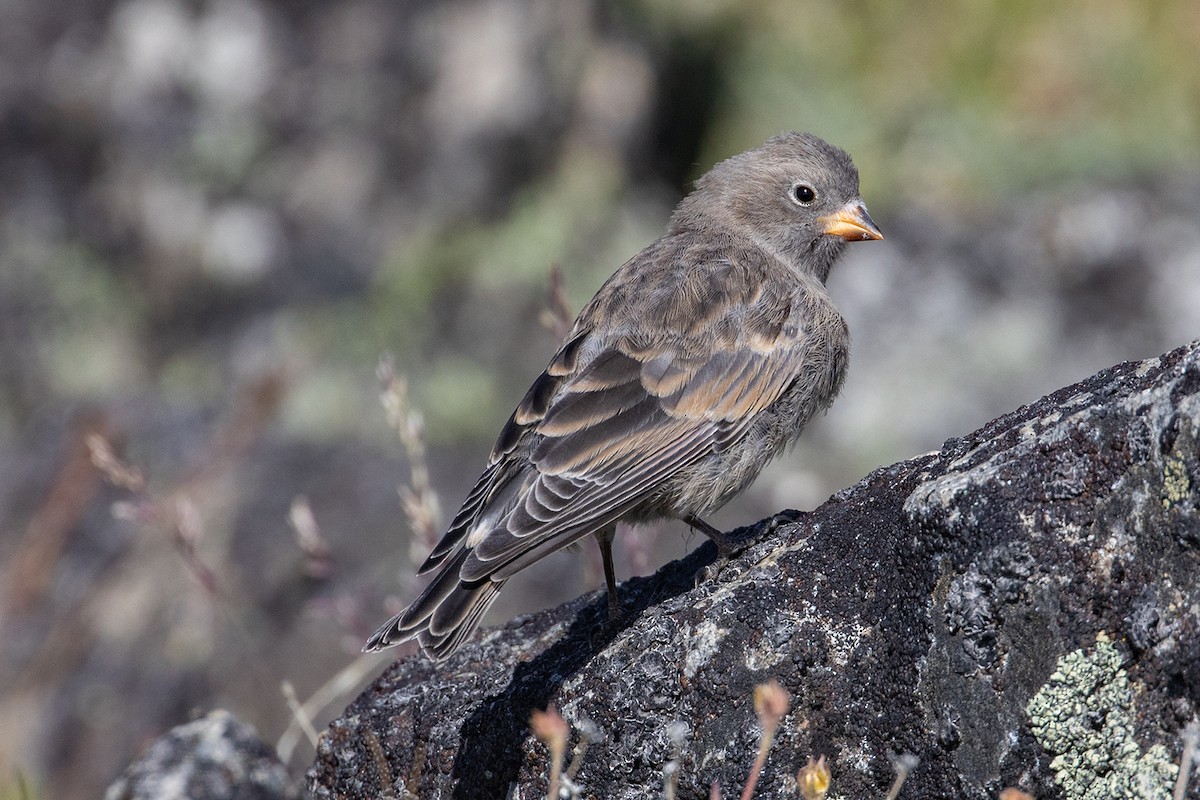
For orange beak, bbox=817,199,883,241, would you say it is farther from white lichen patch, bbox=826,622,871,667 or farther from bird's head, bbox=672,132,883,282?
white lichen patch, bbox=826,622,871,667

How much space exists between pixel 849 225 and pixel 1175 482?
9.44ft

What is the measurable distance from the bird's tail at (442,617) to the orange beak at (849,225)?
8.40 ft

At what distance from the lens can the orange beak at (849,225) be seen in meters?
5.78

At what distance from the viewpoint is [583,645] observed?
4.13 metres

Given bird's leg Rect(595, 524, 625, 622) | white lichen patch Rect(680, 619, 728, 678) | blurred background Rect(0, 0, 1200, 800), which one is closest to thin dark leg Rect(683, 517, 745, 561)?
bird's leg Rect(595, 524, 625, 622)

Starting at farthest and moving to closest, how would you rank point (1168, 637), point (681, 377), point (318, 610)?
point (318, 610) < point (681, 377) < point (1168, 637)

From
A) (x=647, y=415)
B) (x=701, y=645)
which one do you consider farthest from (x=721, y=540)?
(x=701, y=645)

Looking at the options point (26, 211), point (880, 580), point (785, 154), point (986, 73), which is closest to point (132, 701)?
point (26, 211)

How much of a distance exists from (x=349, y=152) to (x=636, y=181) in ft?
6.18

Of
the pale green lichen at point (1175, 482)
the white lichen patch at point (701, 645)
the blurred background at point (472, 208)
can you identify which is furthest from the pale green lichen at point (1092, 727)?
the blurred background at point (472, 208)

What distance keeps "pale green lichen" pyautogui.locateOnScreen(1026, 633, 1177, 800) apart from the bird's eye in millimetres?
3055

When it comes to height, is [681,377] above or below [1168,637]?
above

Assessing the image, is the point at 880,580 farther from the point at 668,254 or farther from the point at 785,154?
the point at 785,154

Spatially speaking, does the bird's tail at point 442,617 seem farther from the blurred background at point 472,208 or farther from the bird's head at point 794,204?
the blurred background at point 472,208
